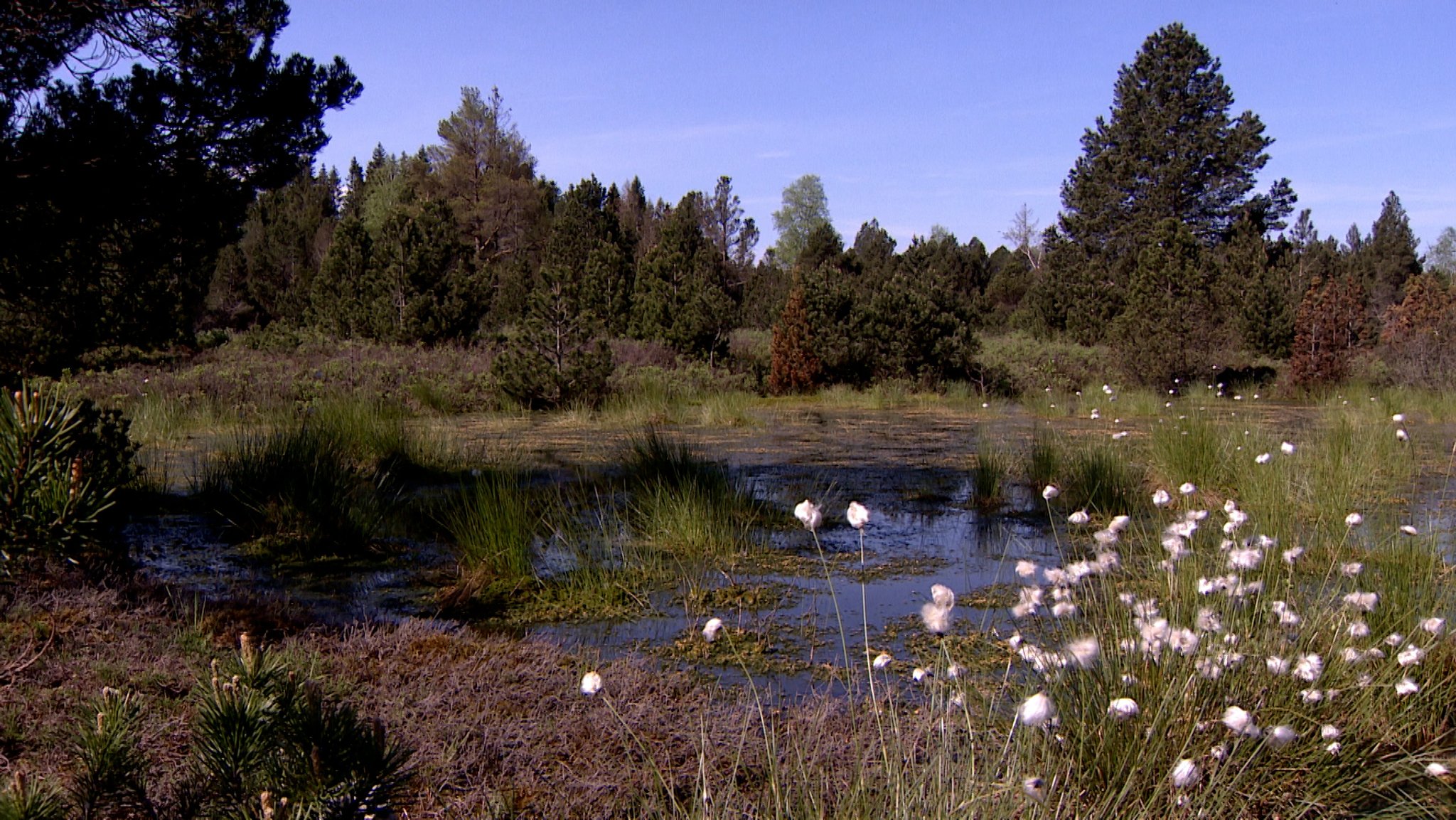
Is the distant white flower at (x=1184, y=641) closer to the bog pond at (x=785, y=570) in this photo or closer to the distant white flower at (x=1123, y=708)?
the distant white flower at (x=1123, y=708)

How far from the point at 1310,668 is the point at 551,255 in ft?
75.3

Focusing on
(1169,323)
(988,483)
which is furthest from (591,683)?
(1169,323)

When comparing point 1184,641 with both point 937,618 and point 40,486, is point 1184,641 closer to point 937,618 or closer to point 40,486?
point 937,618

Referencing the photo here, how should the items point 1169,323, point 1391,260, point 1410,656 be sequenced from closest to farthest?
point 1410,656 < point 1169,323 < point 1391,260

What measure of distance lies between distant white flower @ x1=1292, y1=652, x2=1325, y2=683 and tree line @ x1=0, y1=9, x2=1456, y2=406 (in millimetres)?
4357

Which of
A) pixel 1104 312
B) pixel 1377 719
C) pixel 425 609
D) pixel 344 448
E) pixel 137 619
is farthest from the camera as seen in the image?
pixel 1104 312

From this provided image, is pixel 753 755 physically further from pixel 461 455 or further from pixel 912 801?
pixel 461 455

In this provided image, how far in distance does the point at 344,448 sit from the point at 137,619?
142 inches

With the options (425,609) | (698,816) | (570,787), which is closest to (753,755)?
(570,787)

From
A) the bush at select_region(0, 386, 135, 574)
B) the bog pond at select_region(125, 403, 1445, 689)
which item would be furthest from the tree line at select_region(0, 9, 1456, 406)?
the bush at select_region(0, 386, 135, 574)

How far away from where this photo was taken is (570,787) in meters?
2.28

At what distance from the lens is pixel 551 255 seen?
2402 cm

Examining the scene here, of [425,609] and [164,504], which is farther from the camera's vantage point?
[164,504]

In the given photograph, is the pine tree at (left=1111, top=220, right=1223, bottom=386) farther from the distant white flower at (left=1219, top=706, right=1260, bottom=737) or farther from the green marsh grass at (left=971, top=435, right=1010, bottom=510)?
the distant white flower at (left=1219, top=706, right=1260, bottom=737)
